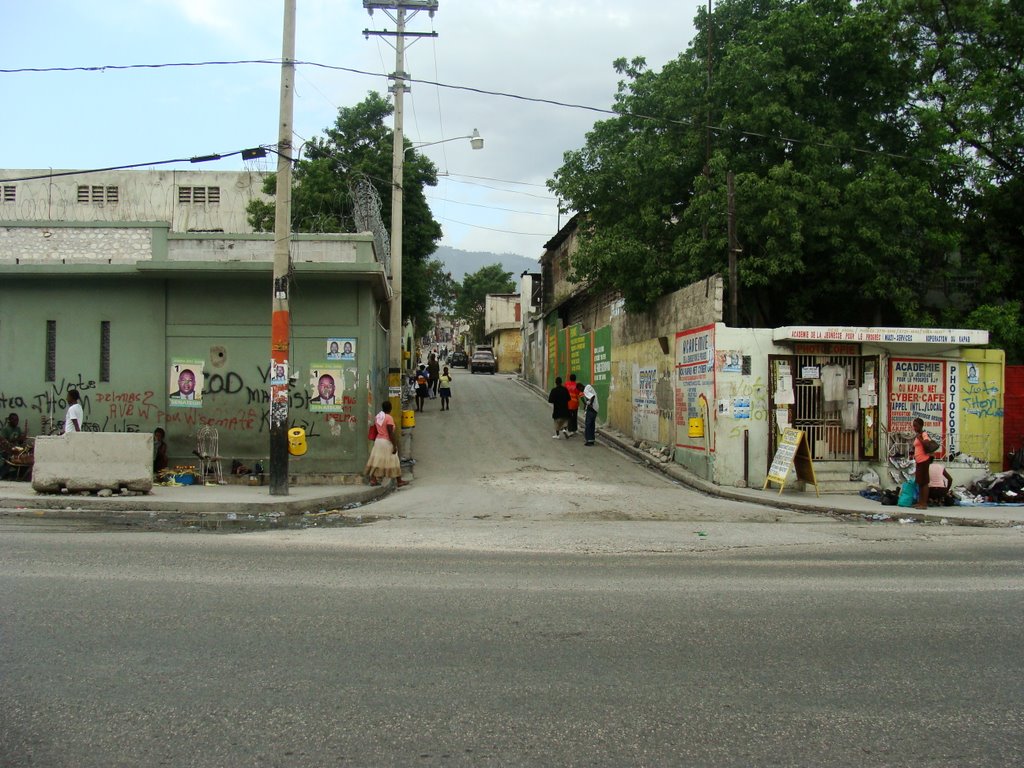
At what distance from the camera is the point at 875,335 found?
53.9 ft

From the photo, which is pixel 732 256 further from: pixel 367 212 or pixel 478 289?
pixel 478 289

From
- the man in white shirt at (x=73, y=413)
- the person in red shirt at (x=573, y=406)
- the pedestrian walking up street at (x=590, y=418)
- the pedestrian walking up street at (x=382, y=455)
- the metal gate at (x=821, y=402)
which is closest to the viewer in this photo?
the man in white shirt at (x=73, y=413)

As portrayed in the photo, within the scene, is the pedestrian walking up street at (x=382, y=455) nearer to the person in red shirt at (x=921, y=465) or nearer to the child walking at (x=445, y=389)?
the person in red shirt at (x=921, y=465)

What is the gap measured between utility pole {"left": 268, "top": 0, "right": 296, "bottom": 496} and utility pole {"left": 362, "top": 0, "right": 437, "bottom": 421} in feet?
16.3

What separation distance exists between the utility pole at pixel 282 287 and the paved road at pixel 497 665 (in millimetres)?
5583

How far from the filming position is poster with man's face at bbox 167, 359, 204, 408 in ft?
55.2

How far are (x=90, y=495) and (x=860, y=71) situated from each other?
62.1 ft

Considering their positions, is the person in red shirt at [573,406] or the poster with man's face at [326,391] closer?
the poster with man's face at [326,391]

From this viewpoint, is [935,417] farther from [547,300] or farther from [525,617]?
[547,300]

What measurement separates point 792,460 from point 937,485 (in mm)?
2551

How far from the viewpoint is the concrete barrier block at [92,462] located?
44.4 feet

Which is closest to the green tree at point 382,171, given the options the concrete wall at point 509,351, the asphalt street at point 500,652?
the asphalt street at point 500,652

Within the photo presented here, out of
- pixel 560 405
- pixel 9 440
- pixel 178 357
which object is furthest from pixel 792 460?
pixel 9 440

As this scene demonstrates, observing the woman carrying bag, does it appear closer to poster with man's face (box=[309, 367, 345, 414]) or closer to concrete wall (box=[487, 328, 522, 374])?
poster with man's face (box=[309, 367, 345, 414])
